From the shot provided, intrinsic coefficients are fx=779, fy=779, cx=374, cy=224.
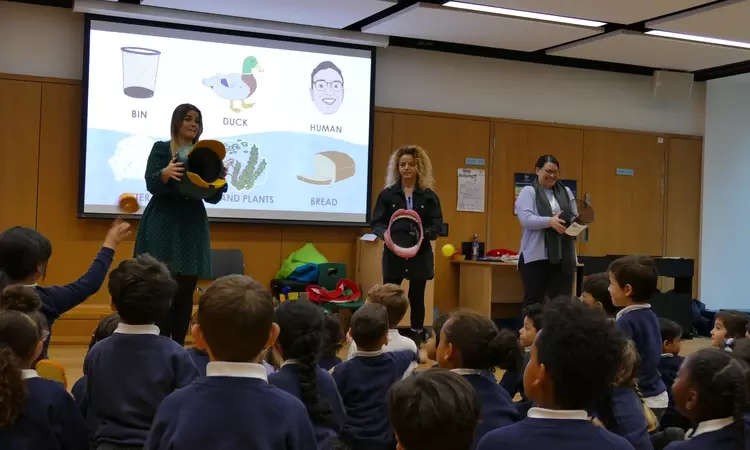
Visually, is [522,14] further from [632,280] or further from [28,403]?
[28,403]

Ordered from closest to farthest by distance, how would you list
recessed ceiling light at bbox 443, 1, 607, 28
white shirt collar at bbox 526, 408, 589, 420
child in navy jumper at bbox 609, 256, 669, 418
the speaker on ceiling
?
white shirt collar at bbox 526, 408, 589, 420 < child in navy jumper at bbox 609, 256, 669, 418 < recessed ceiling light at bbox 443, 1, 607, 28 < the speaker on ceiling

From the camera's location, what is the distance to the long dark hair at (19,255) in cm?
258

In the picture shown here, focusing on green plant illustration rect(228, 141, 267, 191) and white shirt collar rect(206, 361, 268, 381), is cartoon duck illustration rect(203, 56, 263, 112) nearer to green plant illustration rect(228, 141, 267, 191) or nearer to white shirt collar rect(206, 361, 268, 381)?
green plant illustration rect(228, 141, 267, 191)

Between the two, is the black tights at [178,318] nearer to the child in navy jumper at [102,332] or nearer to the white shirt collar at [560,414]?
the child in navy jumper at [102,332]

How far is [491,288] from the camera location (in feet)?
23.4

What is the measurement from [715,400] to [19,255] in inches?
84.3

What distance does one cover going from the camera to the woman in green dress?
3.07 metres

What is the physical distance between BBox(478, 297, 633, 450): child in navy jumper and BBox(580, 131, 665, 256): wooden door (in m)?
6.57

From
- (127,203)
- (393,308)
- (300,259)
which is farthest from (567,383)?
(300,259)

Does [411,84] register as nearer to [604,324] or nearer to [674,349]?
[674,349]

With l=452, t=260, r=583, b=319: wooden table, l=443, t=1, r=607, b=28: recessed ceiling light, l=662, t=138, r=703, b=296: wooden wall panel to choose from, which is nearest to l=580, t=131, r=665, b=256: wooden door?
l=662, t=138, r=703, b=296: wooden wall panel

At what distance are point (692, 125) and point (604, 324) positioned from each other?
302 inches

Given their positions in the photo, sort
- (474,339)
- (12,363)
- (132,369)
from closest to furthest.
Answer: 1. (12,363)
2. (132,369)
3. (474,339)

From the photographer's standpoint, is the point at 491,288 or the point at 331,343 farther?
the point at 491,288
